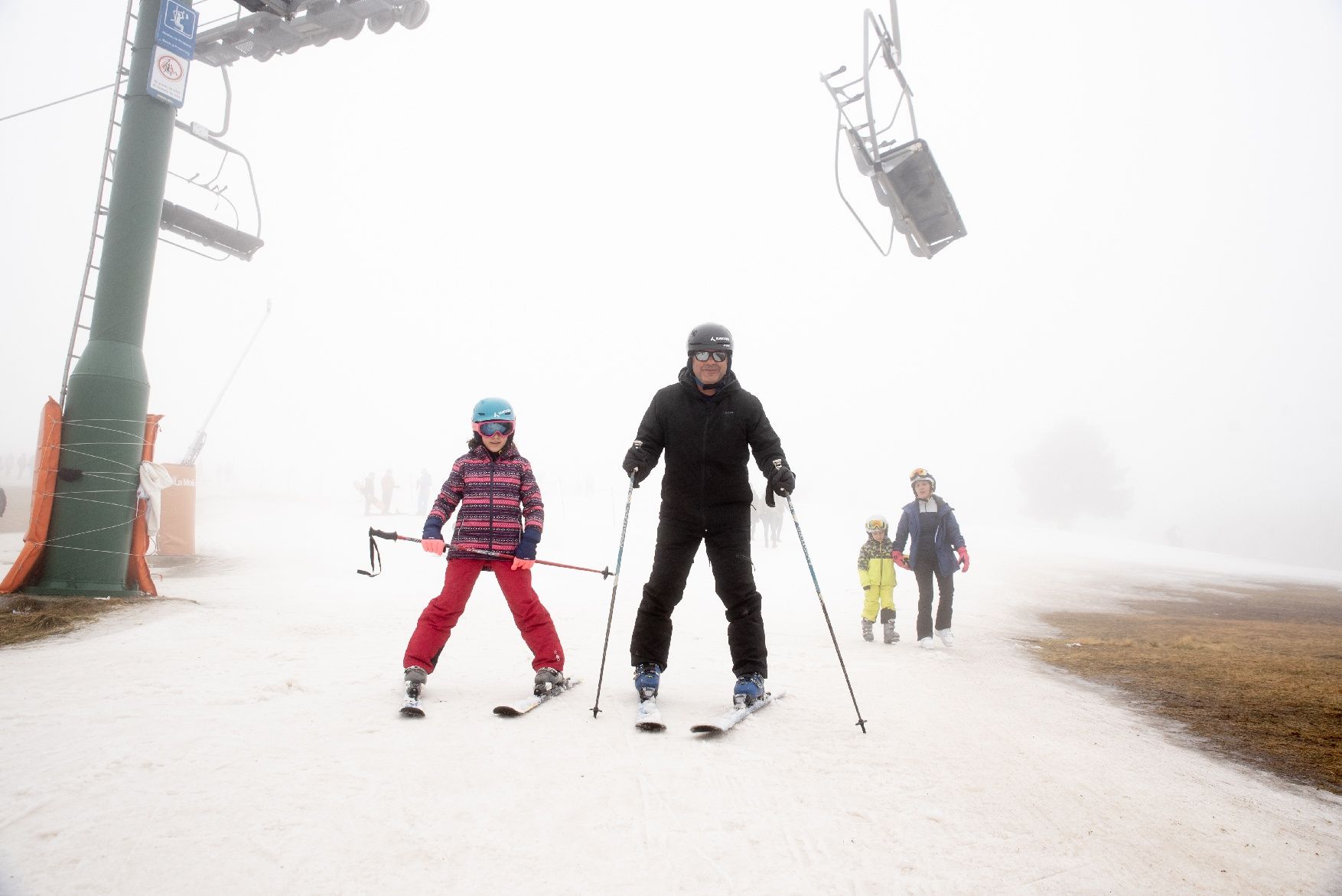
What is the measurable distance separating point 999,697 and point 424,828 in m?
4.15

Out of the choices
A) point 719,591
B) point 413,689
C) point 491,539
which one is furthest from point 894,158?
point 413,689

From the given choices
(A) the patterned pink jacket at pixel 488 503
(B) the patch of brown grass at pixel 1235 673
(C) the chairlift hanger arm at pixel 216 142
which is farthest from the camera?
(C) the chairlift hanger arm at pixel 216 142

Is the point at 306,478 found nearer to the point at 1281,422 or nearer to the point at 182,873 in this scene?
the point at 182,873

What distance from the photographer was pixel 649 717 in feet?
11.7

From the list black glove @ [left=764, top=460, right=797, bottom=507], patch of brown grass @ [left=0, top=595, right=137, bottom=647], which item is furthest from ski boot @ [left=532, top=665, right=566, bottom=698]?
patch of brown grass @ [left=0, top=595, right=137, bottom=647]

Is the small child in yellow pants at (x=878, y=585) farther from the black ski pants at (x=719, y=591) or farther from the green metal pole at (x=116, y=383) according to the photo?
the green metal pole at (x=116, y=383)

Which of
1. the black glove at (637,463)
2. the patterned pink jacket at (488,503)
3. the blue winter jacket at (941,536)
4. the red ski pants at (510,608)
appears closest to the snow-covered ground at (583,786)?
the red ski pants at (510,608)

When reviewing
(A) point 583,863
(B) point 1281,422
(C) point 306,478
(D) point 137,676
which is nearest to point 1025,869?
(A) point 583,863

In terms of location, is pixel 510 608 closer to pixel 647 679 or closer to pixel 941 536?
pixel 647 679

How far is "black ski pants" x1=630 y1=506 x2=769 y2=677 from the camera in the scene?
4.05 m

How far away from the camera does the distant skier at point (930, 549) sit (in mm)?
7438

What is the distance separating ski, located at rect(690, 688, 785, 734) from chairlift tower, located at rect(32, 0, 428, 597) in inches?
259

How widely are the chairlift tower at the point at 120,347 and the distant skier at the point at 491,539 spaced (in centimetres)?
483

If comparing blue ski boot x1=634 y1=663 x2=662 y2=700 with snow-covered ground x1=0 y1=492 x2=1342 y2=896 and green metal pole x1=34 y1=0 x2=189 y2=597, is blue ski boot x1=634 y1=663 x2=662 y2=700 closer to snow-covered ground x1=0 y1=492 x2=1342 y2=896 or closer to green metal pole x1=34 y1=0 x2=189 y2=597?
snow-covered ground x1=0 y1=492 x2=1342 y2=896
